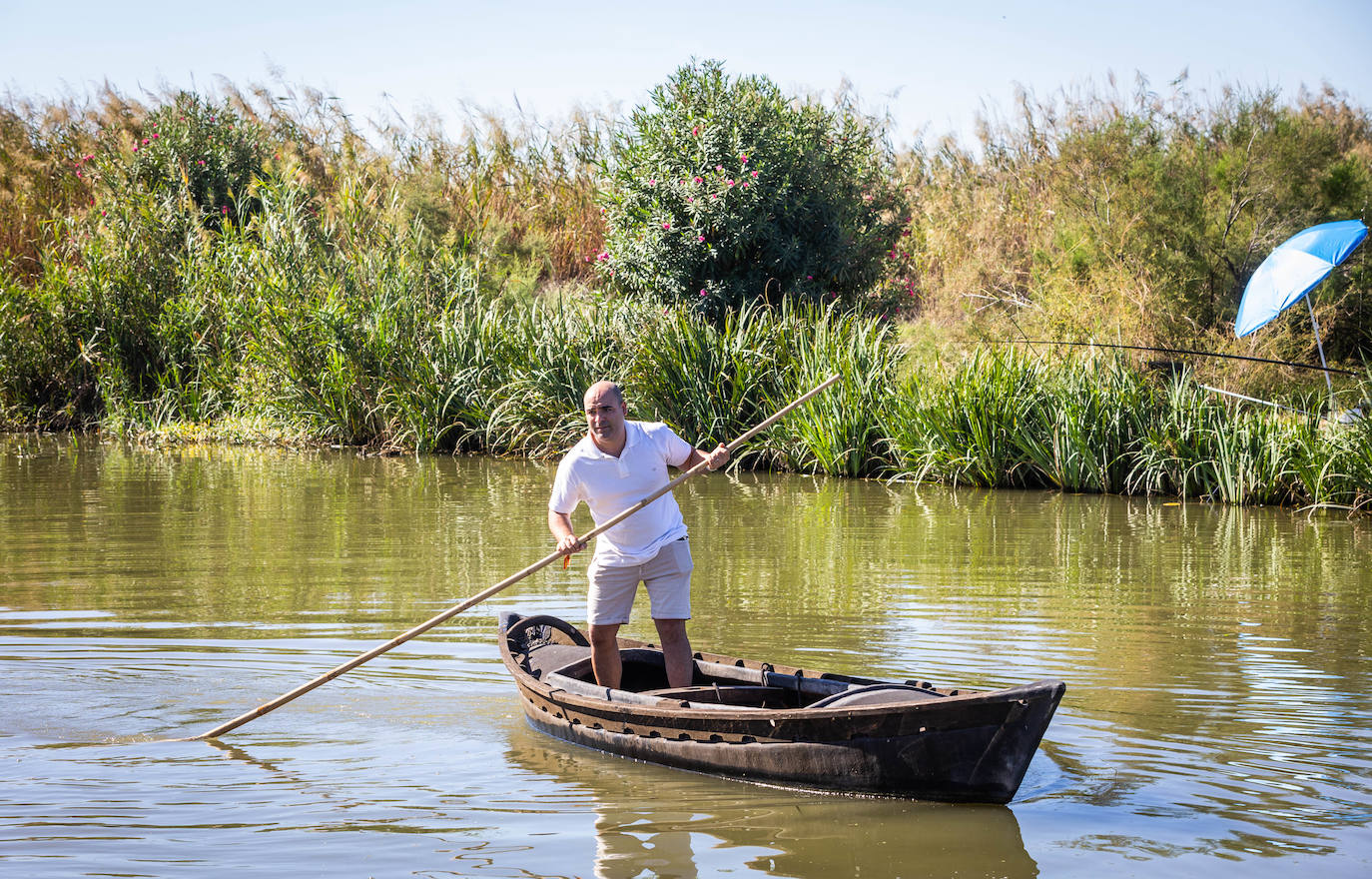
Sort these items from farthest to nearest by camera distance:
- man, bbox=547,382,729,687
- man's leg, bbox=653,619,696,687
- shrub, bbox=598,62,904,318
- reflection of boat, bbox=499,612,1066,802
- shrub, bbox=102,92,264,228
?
1. shrub, bbox=102,92,264,228
2. shrub, bbox=598,62,904,318
3. man's leg, bbox=653,619,696,687
4. man, bbox=547,382,729,687
5. reflection of boat, bbox=499,612,1066,802

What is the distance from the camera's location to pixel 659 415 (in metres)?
15.5

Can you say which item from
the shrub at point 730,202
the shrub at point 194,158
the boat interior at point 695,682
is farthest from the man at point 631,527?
the shrub at point 194,158

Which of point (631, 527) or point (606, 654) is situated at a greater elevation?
point (631, 527)

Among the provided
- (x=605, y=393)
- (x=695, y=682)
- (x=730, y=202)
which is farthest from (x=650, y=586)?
(x=730, y=202)

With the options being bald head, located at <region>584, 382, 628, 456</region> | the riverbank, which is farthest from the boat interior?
the riverbank

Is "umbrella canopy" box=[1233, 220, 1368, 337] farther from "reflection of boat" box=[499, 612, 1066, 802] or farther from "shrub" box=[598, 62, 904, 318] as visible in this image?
"reflection of boat" box=[499, 612, 1066, 802]

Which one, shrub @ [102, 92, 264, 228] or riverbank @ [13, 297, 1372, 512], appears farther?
shrub @ [102, 92, 264, 228]

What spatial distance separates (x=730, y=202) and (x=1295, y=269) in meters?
6.55

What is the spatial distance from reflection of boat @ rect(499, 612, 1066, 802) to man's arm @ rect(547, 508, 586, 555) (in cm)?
65

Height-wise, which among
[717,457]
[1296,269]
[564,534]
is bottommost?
[564,534]

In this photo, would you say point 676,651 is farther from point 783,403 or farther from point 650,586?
point 783,403

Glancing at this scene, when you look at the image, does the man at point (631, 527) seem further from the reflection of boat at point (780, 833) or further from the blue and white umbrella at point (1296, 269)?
the blue and white umbrella at point (1296, 269)

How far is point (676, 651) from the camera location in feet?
19.9

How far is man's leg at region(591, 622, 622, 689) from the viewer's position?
6020 mm
